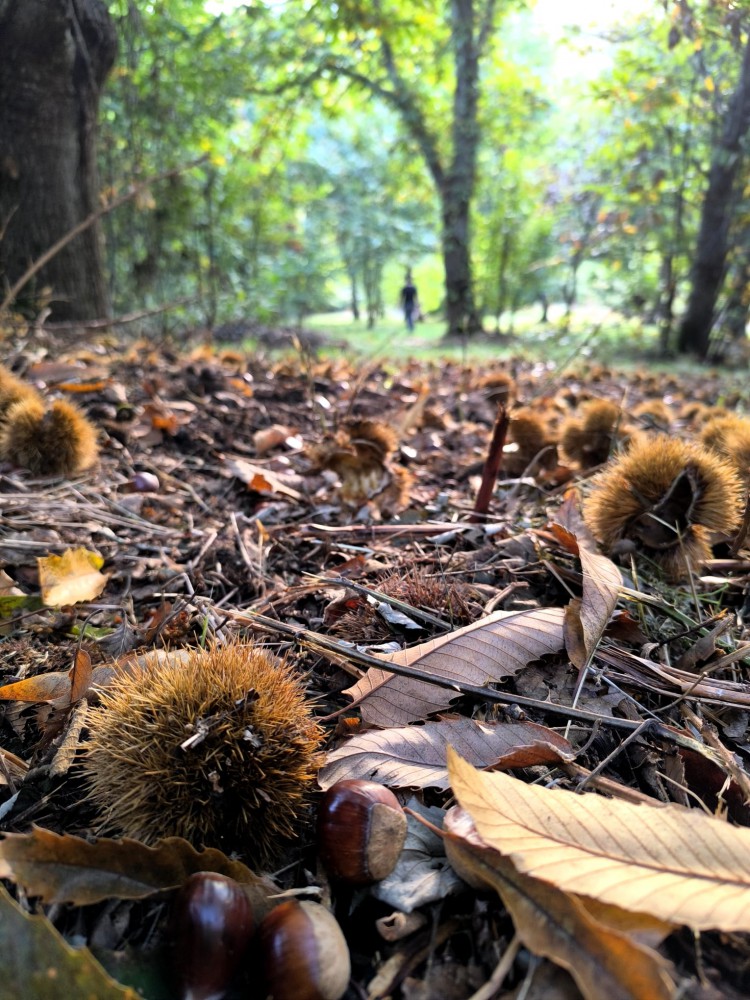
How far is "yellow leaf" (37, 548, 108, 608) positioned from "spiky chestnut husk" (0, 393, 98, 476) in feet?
2.52

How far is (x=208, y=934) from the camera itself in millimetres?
725

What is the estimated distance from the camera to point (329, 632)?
4.85 ft

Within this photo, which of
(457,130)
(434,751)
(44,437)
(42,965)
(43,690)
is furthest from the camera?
(457,130)

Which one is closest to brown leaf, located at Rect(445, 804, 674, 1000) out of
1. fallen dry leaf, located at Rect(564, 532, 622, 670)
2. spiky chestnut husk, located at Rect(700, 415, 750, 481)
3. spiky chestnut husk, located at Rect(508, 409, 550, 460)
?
fallen dry leaf, located at Rect(564, 532, 622, 670)

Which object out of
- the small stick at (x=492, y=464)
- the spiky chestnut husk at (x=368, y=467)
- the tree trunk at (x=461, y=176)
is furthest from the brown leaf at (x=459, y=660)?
the tree trunk at (x=461, y=176)

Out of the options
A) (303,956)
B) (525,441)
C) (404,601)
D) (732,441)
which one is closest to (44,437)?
(404,601)

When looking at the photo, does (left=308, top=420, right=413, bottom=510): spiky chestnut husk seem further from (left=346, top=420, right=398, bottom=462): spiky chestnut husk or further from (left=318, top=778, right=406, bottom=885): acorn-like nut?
(left=318, top=778, right=406, bottom=885): acorn-like nut

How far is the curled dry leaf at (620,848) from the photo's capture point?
27.5 inches

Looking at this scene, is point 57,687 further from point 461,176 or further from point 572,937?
point 461,176

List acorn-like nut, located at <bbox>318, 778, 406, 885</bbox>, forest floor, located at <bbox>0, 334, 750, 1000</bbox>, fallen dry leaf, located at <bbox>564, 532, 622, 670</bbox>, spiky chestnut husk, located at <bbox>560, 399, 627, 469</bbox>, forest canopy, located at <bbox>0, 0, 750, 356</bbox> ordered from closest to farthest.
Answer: forest floor, located at <bbox>0, 334, 750, 1000</bbox>, acorn-like nut, located at <bbox>318, 778, 406, 885</bbox>, fallen dry leaf, located at <bbox>564, 532, 622, 670</bbox>, spiky chestnut husk, located at <bbox>560, 399, 627, 469</bbox>, forest canopy, located at <bbox>0, 0, 750, 356</bbox>

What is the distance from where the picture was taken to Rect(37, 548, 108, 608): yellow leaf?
1.54 meters

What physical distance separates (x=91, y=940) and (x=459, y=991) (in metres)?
0.49

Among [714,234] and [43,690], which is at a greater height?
[714,234]

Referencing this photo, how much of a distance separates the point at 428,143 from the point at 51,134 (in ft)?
35.9
